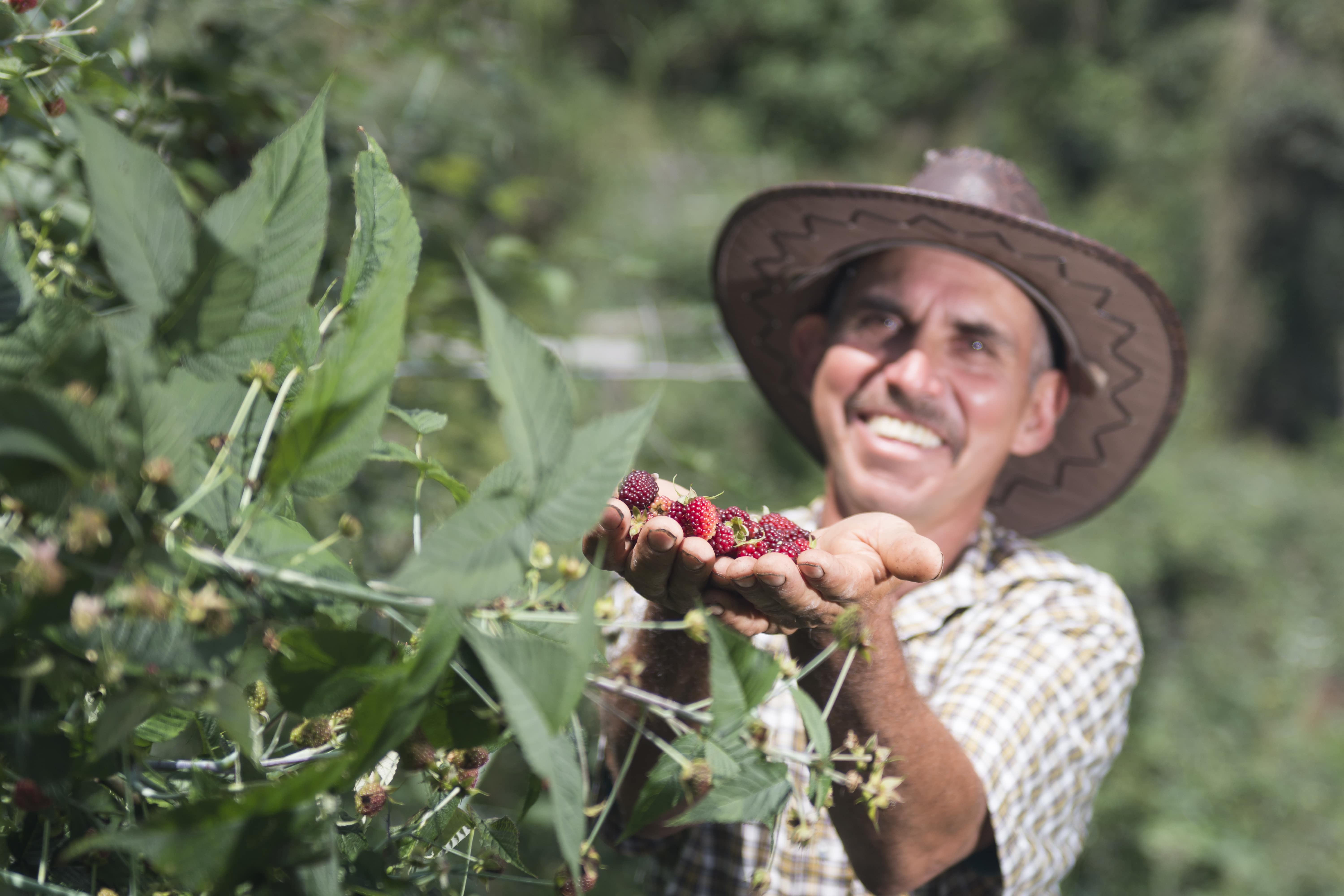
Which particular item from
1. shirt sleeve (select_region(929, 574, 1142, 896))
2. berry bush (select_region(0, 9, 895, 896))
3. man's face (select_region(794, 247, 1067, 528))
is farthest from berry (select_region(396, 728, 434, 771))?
man's face (select_region(794, 247, 1067, 528))

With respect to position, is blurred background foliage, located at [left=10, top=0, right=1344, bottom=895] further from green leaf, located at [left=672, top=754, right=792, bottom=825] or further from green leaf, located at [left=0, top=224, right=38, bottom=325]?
green leaf, located at [left=672, top=754, right=792, bottom=825]

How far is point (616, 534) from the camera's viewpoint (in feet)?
2.04

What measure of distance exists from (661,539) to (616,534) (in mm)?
41

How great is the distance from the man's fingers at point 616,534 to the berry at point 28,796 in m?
0.32

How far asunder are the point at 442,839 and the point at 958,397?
0.96 m

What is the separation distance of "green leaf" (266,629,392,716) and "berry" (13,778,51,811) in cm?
9

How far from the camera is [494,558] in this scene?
0.34 metres

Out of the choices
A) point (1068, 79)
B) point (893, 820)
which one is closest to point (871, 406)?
point (893, 820)

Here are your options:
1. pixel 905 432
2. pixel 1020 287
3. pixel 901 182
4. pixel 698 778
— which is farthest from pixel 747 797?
pixel 901 182

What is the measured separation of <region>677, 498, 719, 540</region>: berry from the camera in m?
0.61

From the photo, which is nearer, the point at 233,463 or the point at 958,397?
the point at 233,463

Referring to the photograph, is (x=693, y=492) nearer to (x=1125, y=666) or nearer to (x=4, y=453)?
(x=4, y=453)

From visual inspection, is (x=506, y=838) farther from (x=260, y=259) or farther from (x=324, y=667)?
(x=260, y=259)

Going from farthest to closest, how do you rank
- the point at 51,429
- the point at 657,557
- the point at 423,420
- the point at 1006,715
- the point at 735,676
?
the point at 1006,715 < the point at 657,557 < the point at 423,420 < the point at 735,676 < the point at 51,429
